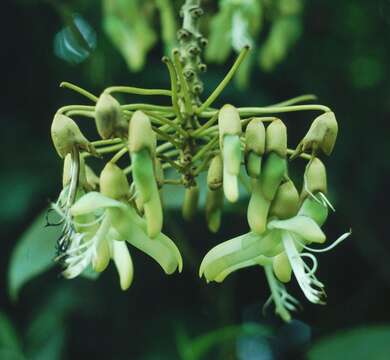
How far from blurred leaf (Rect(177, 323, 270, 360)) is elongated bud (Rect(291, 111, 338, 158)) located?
0.85 m

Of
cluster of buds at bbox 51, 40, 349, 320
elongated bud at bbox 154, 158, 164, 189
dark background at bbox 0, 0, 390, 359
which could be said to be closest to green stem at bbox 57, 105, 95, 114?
cluster of buds at bbox 51, 40, 349, 320

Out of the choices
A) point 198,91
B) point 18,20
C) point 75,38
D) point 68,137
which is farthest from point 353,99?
point 68,137

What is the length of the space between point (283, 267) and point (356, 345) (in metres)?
0.95

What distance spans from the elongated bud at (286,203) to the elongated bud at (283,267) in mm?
55

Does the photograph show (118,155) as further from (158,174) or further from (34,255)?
(34,255)

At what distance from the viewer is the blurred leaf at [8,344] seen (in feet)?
6.53

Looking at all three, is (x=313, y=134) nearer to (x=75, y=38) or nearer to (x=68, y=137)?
(x=68, y=137)

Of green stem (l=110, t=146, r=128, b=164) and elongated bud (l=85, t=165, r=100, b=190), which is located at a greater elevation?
green stem (l=110, t=146, r=128, b=164)

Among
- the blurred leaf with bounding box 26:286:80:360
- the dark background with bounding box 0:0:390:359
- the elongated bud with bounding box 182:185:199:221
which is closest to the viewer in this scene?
the elongated bud with bounding box 182:185:199:221

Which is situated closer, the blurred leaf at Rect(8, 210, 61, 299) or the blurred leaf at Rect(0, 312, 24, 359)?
the blurred leaf at Rect(8, 210, 61, 299)

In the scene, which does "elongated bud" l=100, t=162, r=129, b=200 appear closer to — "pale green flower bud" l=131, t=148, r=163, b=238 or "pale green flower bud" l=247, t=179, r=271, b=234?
"pale green flower bud" l=131, t=148, r=163, b=238

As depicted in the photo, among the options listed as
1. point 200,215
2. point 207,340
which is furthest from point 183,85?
point 200,215

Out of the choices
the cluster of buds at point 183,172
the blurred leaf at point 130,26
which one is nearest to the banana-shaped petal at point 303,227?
the cluster of buds at point 183,172

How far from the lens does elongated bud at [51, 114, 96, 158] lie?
3.41 feet
